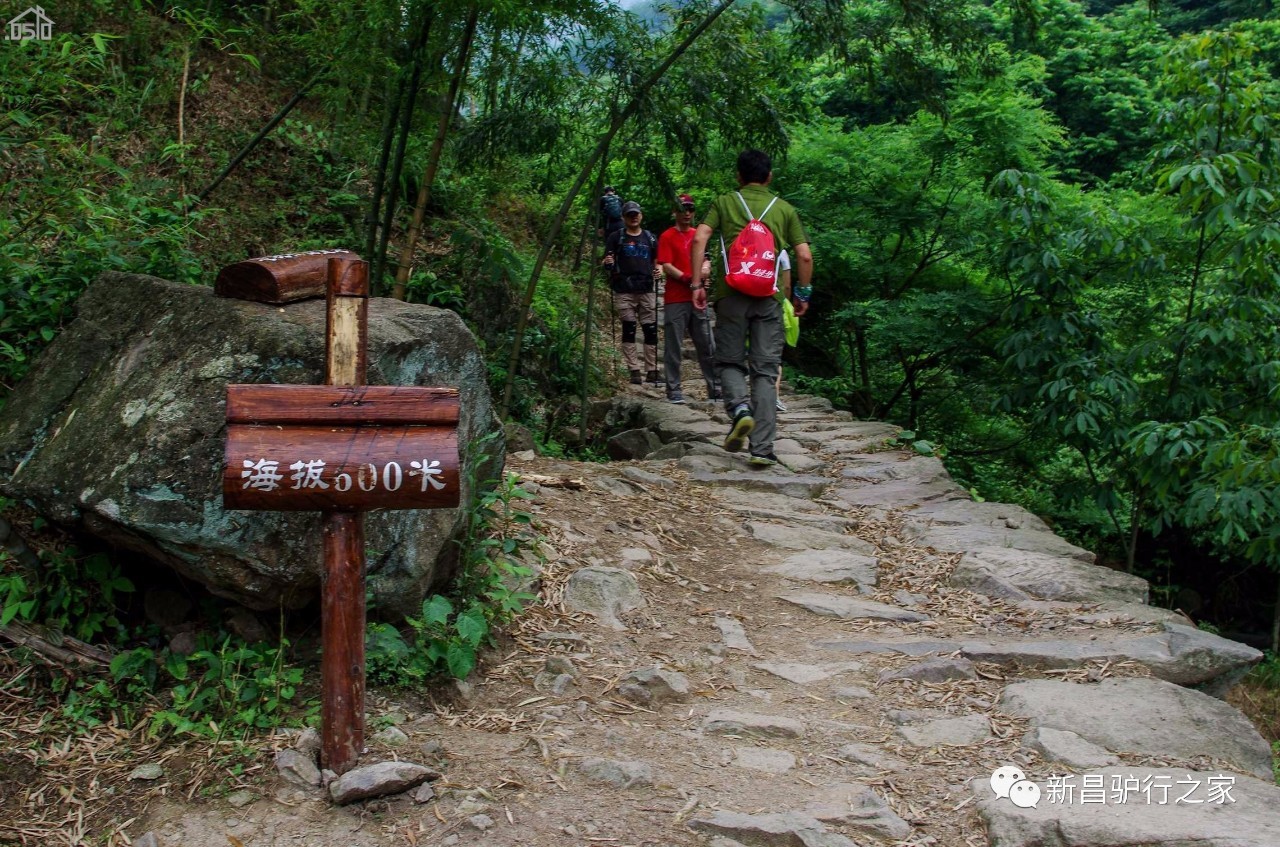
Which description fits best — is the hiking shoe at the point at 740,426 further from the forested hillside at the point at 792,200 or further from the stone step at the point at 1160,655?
the stone step at the point at 1160,655

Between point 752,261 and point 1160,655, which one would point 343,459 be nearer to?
point 1160,655

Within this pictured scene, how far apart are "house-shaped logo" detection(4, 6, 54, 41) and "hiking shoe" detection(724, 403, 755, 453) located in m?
4.24

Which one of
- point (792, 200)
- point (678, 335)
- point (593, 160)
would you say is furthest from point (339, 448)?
point (792, 200)

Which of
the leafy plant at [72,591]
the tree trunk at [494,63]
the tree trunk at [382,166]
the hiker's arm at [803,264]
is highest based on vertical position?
the tree trunk at [494,63]

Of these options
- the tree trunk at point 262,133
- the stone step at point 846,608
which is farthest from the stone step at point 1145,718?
the tree trunk at point 262,133

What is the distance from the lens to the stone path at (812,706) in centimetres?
279

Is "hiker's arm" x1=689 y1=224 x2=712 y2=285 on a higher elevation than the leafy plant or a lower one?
higher

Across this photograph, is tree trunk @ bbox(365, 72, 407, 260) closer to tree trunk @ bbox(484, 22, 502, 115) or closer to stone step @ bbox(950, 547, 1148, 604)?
tree trunk @ bbox(484, 22, 502, 115)

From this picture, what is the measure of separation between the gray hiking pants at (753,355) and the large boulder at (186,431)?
119 inches

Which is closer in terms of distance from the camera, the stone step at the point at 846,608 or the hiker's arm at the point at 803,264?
the stone step at the point at 846,608

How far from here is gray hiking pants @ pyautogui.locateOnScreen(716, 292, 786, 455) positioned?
6.46m

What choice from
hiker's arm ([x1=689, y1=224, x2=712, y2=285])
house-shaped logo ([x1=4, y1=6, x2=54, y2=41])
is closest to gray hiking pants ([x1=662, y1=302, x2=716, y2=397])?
hiker's arm ([x1=689, y1=224, x2=712, y2=285])

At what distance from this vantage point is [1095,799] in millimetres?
2938

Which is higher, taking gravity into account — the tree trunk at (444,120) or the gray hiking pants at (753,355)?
the tree trunk at (444,120)
